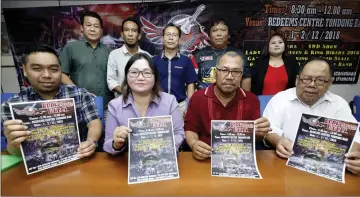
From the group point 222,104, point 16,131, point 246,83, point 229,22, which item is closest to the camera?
point 16,131

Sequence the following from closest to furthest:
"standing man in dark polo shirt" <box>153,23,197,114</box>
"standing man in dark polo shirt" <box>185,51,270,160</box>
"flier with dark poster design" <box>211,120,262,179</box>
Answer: "flier with dark poster design" <box>211,120,262,179</box> < "standing man in dark polo shirt" <box>185,51,270,160</box> < "standing man in dark polo shirt" <box>153,23,197,114</box>

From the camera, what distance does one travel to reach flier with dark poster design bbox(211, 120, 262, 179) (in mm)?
1439

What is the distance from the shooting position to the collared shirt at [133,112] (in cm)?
168

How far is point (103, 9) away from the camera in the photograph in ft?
11.6

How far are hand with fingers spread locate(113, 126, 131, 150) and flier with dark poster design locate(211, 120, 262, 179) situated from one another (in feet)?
1.73

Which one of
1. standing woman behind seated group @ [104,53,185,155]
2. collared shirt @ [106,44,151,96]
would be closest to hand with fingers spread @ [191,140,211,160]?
standing woman behind seated group @ [104,53,185,155]

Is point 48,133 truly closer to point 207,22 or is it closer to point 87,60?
point 87,60

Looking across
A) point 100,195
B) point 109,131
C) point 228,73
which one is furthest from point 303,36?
point 100,195

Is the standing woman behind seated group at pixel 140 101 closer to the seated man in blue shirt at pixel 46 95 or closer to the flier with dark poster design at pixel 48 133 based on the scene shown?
the seated man in blue shirt at pixel 46 95

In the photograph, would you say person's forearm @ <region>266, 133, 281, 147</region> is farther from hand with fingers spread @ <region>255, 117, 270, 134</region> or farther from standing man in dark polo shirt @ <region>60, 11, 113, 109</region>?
standing man in dark polo shirt @ <region>60, 11, 113, 109</region>

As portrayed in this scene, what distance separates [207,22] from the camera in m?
3.61

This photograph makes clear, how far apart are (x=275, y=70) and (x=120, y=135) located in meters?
2.31

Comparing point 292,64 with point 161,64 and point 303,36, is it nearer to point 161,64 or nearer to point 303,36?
point 303,36

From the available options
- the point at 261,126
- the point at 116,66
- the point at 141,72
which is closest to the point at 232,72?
the point at 261,126
